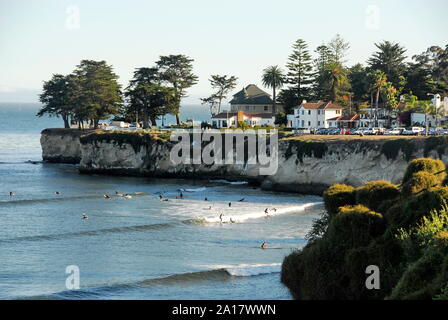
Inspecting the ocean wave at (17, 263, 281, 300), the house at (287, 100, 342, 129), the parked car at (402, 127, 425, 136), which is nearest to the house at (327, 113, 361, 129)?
the house at (287, 100, 342, 129)

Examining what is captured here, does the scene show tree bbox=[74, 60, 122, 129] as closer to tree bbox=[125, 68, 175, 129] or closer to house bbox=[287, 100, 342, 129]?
tree bbox=[125, 68, 175, 129]

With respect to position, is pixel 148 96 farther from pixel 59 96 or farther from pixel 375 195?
pixel 375 195

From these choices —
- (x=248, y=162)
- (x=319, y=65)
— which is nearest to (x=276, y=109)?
(x=319, y=65)

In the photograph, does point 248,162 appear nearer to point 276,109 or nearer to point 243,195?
point 243,195

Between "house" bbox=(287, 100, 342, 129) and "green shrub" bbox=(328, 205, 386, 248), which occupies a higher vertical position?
"house" bbox=(287, 100, 342, 129)

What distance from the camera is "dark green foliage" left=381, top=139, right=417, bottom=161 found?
78125 mm

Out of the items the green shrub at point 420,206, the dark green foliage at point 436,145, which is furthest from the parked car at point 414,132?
the green shrub at point 420,206

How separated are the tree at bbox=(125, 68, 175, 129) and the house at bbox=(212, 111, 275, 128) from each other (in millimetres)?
8843

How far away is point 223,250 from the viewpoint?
5116 cm

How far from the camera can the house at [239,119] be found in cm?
12744

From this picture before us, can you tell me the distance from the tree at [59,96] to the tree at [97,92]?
318 cm

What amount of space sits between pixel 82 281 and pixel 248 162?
180 ft

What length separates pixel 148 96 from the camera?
12675 centimetres

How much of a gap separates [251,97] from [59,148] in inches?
1540
